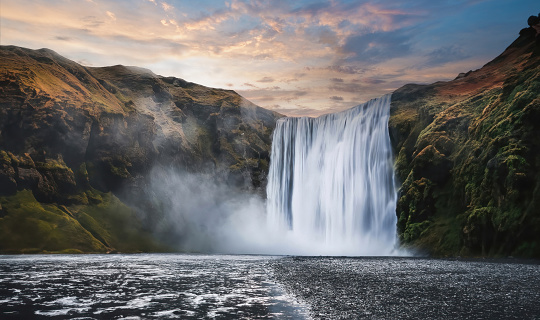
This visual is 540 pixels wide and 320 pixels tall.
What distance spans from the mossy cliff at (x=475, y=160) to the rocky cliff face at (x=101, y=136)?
241 feet

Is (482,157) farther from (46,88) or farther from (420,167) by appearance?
(46,88)

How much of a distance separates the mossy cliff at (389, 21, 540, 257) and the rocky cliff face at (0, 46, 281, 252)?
2896 inches

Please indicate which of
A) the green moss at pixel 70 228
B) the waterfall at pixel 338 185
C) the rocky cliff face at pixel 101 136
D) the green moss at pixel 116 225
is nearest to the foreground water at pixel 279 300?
the waterfall at pixel 338 185

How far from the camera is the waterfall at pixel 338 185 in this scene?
91812 millimetres

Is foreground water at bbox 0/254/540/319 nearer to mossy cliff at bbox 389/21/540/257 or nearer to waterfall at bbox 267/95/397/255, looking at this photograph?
mossy cliff at bbox 389/21/540/257

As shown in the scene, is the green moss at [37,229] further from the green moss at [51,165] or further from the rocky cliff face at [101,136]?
the green moss at [51,165]

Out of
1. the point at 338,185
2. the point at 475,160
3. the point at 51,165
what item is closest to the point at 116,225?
the point at 51,165

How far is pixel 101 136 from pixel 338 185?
90445 mm

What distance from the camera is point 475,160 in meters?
76.0

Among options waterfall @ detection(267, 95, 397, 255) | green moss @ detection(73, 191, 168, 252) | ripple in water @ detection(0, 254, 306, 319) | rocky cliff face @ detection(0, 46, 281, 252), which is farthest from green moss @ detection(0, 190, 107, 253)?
ripple in water @ detection(0, 254, 306, 319)

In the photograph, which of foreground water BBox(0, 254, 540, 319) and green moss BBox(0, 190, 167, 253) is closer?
foreground water BBox(0, 254, 540, 319)

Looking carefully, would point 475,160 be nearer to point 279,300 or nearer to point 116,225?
point 279,300

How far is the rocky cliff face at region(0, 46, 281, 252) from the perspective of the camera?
127m

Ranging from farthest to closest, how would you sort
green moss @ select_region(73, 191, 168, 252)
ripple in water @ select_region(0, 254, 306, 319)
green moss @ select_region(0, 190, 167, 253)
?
1. green moss @ select_region(73, 191, 168, 252)
2. green moss @ select_region(0, 190, 167, 253)
3. ripple in water @ select_region(0, 254, 306, 319)
